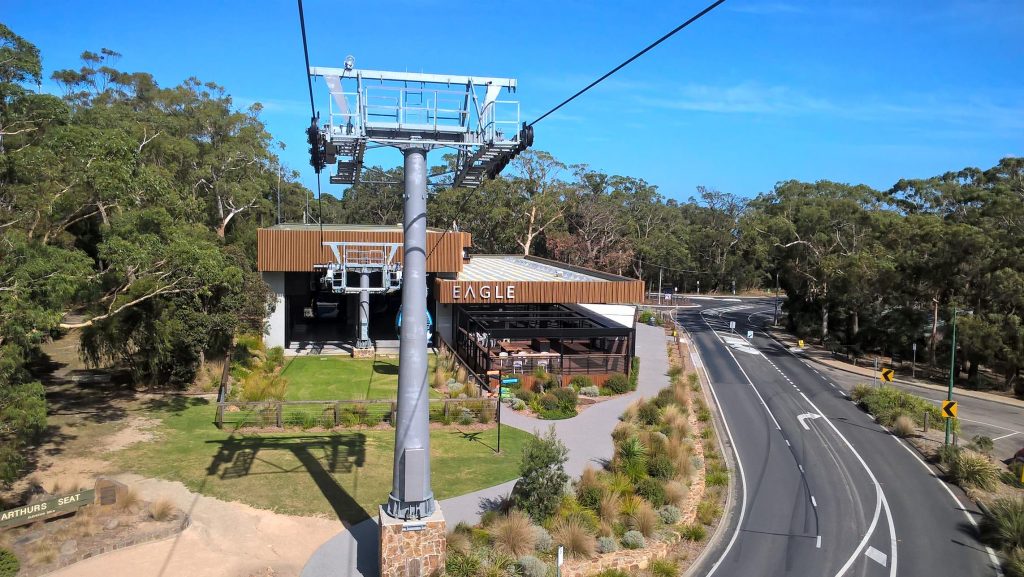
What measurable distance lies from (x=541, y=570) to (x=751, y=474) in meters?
10.7

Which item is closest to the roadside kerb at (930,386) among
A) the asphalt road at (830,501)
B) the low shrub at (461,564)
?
the asphalt road at (830,501)

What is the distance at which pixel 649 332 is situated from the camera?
51.9m

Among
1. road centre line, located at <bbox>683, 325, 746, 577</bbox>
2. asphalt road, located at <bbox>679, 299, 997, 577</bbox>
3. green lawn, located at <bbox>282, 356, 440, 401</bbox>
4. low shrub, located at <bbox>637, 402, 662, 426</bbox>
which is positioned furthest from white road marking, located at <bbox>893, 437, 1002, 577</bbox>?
green lawn, located at <bbox>282, 356, 440, 401</bbox>

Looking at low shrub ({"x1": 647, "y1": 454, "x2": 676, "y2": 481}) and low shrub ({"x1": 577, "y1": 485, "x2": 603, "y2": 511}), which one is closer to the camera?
low shrub ({"x1": 577, "y1": 485, "x2": 603, "y2": 511})

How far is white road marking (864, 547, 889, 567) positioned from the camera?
15.9 m

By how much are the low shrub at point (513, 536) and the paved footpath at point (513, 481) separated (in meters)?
1.14

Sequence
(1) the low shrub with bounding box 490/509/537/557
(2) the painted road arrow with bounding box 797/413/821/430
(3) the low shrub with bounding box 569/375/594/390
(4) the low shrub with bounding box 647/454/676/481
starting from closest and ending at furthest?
(1) the low shrub with bounding box 490/509/537/557, (4) the low shrub with bounding box 647/454/676/481, (2) the painted road arrow with bounding box 797/413/821/430, (3) the low shrub with bounding box 569/375/594/390

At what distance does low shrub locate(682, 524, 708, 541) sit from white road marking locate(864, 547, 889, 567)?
12.2 ft

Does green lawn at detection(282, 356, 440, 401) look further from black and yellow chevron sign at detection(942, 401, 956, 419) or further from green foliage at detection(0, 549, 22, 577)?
black and yellow chevron sign at detection(942, 401, 956, 419)

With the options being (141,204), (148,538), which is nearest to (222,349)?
(141,204)

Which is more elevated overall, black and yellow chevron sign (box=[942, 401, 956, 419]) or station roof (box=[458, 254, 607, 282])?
station roof (box=[458, 254, 607, 282])

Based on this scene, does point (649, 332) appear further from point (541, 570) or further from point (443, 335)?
point (541, 570)

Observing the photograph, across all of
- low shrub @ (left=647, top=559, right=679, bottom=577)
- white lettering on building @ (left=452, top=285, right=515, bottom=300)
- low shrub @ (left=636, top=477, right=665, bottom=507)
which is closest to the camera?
low shrub @ (left=647, top=559, right=679, bottom=577)

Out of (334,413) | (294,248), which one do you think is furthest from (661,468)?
(294,248)
